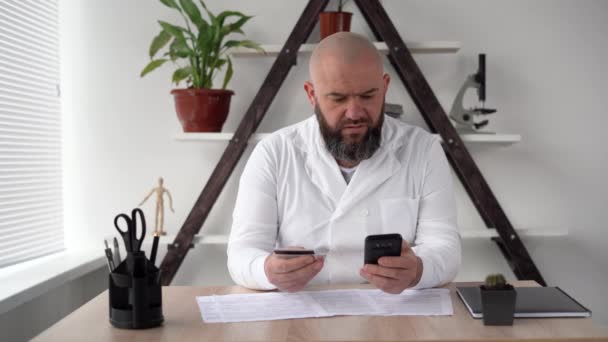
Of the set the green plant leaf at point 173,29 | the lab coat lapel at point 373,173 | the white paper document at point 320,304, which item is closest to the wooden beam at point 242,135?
the green plant leaf at point 173,29

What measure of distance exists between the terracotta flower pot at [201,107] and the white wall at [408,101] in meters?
0.23

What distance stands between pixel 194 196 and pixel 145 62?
2.41 feet

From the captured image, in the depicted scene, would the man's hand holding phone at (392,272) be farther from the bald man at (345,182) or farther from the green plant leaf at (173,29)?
the green plant leaf at (173,29)

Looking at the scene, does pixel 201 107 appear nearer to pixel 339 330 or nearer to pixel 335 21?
pixel 335 21

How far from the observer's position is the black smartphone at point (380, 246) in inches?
61.2

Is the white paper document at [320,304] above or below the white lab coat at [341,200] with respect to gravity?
below

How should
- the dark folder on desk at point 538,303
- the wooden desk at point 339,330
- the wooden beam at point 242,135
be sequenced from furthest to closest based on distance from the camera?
the wooden beam at point 242,135 → the dark folder on desk at point 538,303 → the wooden desk at point 339,330

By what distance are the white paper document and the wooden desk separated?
4 centimetres

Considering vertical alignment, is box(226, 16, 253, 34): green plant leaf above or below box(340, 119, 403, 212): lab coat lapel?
above

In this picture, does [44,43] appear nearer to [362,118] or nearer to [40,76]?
[40,76]

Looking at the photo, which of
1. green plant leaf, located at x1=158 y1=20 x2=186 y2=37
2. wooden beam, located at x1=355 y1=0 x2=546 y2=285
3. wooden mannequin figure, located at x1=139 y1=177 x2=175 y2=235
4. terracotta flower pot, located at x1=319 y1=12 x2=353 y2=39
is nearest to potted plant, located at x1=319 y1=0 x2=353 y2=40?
terracotta flower pot, located at x1=319 y1=12 x2=353 y2=39

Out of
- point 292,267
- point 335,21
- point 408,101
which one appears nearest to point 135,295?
point 292,267

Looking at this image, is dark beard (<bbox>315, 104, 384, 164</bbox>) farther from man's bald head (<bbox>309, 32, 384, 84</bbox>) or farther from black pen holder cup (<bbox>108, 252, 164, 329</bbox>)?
black pen holder cup (<bbox>108, 252, 164, 329</bbox>)

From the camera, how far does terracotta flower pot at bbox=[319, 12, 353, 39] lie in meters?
2.88
